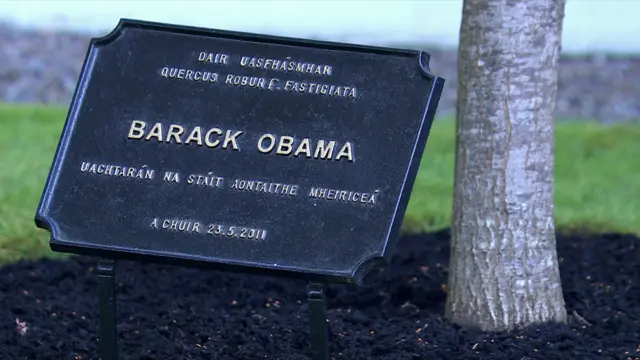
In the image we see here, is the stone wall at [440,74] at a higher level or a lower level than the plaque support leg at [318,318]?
higher

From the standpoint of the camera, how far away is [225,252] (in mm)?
3928

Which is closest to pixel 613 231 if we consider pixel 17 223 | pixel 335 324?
pixel 335 324

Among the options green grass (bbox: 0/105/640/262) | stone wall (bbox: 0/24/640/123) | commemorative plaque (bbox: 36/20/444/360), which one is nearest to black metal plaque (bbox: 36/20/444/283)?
commemorative plaque (bbox: 36/20/444/360)

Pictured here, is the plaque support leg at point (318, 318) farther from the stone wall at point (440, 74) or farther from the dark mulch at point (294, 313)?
the stone wall at point (440, 74)

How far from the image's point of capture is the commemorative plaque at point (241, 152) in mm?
3922

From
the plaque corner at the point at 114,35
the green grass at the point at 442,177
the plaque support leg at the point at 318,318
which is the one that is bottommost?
the plaque support leg at the point at 318,318

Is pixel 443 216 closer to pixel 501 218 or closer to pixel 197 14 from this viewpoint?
pixel 501 218

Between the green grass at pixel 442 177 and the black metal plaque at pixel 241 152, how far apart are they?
79.4 inches

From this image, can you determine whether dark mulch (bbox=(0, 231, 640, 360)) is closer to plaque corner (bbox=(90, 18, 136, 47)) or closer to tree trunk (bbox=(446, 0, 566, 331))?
tree trunk (bbox=(446, 0, 566, 331))

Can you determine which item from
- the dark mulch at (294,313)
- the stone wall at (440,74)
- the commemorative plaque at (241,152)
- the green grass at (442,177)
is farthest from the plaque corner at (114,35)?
the stone wall at (440,74)

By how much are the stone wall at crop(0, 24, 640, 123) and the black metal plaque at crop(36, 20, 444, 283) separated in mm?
5938

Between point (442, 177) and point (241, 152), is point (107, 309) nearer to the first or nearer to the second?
point (241, 152)

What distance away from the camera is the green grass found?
21.0ft

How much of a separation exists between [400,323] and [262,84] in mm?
1189
